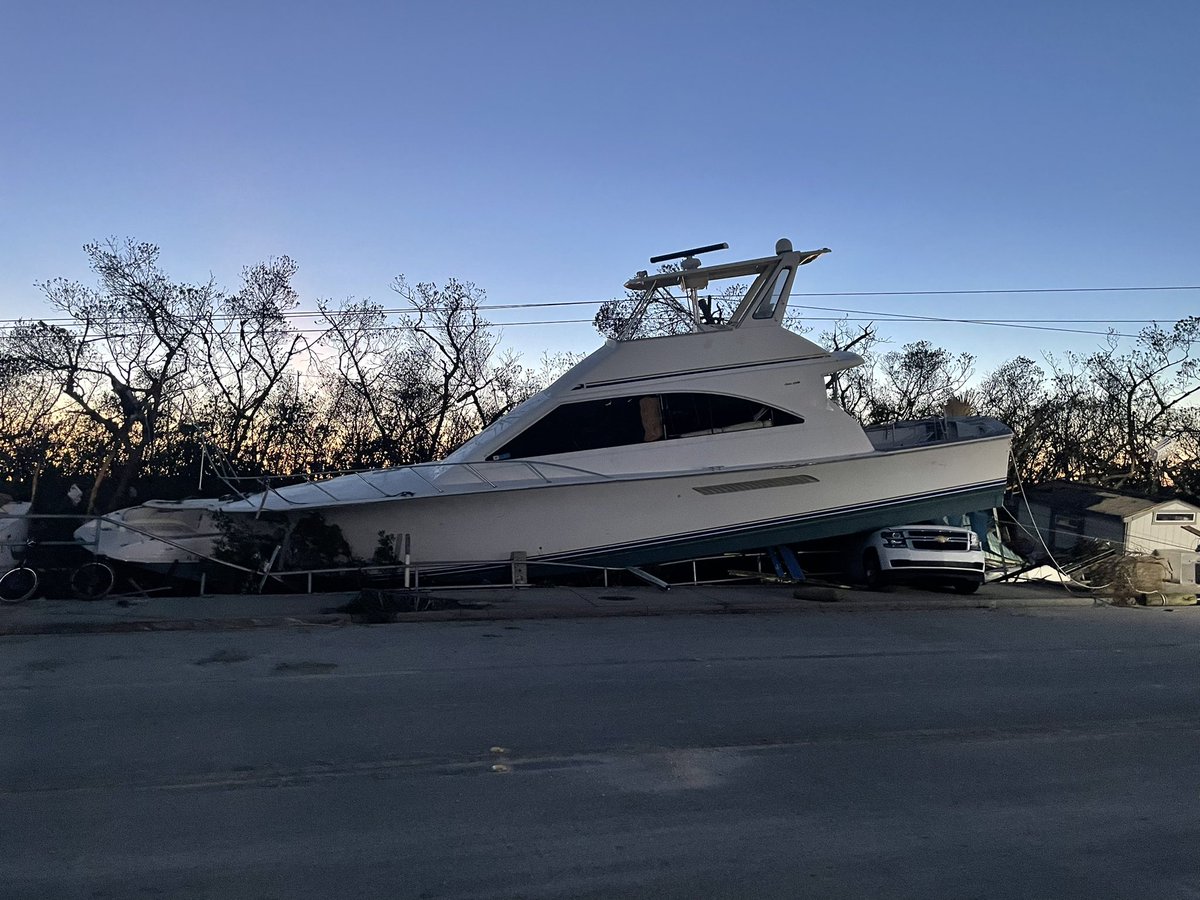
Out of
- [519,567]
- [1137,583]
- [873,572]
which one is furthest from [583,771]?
[1137,583]

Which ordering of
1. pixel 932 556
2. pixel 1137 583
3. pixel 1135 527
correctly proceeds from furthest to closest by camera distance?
pixel 1135 527, pixel 1137 583, pixel 932 556

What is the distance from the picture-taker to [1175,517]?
18.7 m

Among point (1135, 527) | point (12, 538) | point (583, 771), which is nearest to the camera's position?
point (583, 771)

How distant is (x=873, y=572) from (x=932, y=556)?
110 centimetres

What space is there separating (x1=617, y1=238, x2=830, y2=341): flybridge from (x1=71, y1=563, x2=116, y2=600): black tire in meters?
7.92

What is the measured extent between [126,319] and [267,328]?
Answer: 3.24 metres

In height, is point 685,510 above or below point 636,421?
below

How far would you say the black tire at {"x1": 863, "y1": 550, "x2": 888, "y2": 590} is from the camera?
49.6ft

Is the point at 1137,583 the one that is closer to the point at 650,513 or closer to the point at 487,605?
the point at 650,513

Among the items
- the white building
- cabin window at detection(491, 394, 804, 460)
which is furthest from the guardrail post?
the white building

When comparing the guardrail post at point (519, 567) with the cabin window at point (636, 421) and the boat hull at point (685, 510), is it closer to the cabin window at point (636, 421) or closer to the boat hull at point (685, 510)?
the boat hull at point (685, 510)

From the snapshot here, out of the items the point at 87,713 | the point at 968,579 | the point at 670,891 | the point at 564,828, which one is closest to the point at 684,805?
the point at 564,828

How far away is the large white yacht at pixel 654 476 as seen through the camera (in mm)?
13805

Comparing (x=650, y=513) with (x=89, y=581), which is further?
(x=650, y=513)
